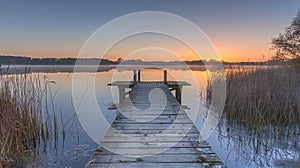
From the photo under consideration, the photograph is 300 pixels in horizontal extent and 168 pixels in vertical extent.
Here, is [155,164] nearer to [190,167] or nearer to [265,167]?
[190,167]

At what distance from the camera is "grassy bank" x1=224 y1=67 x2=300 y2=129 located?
195 inches

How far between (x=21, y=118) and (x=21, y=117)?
0.02 m

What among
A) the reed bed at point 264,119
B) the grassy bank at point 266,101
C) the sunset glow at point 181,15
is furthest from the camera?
the sunset glow at point 181,15

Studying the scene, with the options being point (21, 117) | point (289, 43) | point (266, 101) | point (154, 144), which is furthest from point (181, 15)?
point (154, 144)

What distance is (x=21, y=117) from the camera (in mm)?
3873

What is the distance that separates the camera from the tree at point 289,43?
10391mm

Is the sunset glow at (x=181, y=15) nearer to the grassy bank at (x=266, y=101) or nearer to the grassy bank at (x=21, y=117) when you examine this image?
the grassy bank at (x=266, y=101)

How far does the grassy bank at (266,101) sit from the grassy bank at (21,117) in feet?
13.3

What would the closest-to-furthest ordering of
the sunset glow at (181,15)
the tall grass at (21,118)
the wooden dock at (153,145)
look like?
1. the wooden dock at (153,145)
2. the tall grass at (21,118)
3. the sunset glow at (181,15)

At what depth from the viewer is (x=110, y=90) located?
12930 millimetres

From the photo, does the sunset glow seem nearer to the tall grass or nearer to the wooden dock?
the wooden dock

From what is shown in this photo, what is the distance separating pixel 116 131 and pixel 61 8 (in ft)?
36.9

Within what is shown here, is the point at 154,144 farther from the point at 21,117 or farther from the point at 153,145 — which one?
the point at 21,117

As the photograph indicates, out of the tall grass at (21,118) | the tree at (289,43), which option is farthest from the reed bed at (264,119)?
the tree at (289,43)
